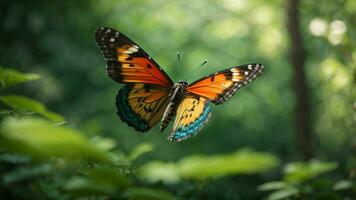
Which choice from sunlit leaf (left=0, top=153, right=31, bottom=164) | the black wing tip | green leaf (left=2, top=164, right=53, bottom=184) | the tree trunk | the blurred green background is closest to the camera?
green leaf (left=2, top=164, right=53, bottom=184)

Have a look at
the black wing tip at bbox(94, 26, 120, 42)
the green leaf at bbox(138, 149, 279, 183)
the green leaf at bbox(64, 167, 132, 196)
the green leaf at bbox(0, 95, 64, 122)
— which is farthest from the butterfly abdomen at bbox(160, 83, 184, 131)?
the green leaf at bbox(138, 149, 279, 183)

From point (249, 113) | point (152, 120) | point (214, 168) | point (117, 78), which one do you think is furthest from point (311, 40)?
point (214, 168)

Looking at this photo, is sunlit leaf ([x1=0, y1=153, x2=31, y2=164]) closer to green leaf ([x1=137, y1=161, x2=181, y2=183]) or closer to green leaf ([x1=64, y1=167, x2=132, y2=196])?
green leaf ([x1=64, y1=167, x2=132, y2=196])

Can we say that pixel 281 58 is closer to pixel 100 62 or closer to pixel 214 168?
pixel 100 62

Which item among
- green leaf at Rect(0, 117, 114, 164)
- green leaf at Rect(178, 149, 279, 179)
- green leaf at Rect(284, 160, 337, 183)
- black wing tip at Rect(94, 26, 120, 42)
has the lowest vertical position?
green leaf at Rect(178, 149, 279, 179)

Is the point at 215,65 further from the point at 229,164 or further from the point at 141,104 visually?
the point at 229,164

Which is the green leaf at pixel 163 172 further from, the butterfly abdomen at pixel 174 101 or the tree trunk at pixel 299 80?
the tree trunk at pixel 299 80

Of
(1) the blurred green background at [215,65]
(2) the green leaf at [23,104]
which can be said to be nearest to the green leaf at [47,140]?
(2) the green leaf at [23,104]
